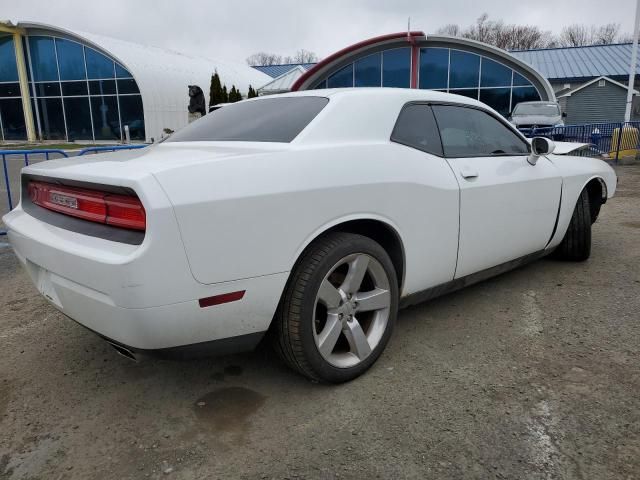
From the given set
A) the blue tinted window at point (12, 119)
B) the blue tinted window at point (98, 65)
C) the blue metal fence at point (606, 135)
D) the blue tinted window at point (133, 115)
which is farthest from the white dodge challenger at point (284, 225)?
the blue tinted window at point (12, 119)

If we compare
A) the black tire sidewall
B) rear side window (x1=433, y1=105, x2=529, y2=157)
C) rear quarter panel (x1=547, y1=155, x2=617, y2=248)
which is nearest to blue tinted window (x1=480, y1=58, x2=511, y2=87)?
rear quarter panel (x1=547, y1=155, x2=617, y2=248)

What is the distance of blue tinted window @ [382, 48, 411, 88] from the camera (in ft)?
79.7

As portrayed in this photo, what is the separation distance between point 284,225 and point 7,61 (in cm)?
3362

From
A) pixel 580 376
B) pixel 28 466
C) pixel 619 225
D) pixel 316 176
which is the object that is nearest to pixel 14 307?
pixel 28 466

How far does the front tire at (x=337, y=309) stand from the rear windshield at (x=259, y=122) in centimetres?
65

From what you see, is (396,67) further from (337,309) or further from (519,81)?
(337,309)

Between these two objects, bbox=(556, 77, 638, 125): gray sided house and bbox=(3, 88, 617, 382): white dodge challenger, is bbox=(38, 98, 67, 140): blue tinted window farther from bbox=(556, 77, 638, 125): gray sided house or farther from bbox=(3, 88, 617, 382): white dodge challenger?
bbox=(3, 88, 617, 382): white dodge challenger

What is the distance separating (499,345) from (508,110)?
2361 cm

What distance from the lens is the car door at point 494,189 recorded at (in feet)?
10.1

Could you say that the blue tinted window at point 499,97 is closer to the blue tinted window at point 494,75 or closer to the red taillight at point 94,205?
the blue tinted window at point 494,75

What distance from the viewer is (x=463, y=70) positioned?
78.9 ft

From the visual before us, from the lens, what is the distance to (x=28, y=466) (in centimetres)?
202

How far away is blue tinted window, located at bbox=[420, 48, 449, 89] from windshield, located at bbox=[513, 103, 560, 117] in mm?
7608

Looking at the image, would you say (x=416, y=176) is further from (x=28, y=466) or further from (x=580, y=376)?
(x=28, y=466)
